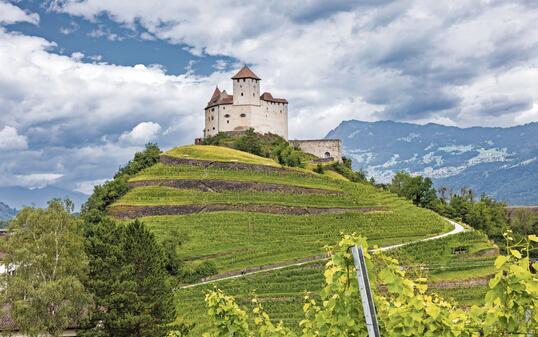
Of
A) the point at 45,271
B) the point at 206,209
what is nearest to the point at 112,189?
the point at 206,209

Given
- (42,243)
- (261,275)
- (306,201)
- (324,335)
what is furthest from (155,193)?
(324,335)

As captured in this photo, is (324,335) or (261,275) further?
(261,275)

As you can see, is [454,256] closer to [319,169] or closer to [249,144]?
[319,169]

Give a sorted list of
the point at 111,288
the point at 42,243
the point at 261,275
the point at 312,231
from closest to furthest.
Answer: the point at 111,288
the point at 42,243
the point at 261,275
the point at 312,231

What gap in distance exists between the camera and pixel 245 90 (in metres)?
100

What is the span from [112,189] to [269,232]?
24803 mm

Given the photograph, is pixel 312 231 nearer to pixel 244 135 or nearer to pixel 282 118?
pixel 244 135

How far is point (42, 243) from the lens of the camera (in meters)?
29.6

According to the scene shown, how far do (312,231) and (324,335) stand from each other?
55832 millimetres

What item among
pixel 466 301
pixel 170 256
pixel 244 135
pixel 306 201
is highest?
pixel 244 135

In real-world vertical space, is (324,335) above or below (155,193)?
below

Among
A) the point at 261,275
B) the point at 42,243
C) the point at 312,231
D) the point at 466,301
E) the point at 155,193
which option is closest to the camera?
the point at 42,243

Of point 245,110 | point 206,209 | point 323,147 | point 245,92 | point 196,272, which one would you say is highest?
point 245,92

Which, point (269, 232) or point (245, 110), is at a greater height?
point (245, 110)
